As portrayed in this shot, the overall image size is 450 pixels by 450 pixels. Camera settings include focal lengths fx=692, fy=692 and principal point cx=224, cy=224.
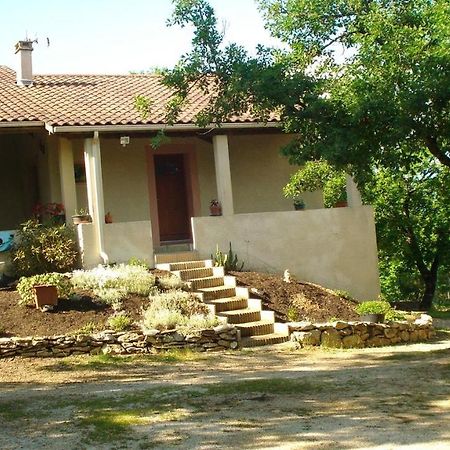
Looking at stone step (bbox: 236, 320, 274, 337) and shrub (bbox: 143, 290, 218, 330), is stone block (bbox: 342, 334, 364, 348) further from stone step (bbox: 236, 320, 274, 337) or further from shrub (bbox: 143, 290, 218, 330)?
shrub (bbox: 143, 290, 218, 330)

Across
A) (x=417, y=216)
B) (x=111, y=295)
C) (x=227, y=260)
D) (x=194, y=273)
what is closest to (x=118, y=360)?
(x=111, y=295)

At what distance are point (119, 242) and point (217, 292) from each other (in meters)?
2.70

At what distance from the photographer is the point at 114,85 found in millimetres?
19531

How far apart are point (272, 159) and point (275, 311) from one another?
20.7 feet

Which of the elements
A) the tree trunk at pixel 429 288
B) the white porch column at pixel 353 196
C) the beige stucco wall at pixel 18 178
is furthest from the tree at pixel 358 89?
the tree trunk at pixel 429 288

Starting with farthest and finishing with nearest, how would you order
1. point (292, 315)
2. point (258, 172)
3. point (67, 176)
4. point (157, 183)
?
point (258, 172) < point (157, 183) < point (67, 176) < point (292, 315)

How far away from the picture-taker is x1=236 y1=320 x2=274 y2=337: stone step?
12461 mm

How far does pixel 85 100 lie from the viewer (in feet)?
56.8

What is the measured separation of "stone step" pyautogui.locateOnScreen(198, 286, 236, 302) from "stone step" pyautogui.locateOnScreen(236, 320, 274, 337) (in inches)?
43.4

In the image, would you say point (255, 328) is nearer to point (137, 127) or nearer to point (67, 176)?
point (137, 127)

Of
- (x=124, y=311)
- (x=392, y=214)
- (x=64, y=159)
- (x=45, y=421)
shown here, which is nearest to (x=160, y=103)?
(x=64, y=159)

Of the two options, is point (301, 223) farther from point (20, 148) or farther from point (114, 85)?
point (20, 148)

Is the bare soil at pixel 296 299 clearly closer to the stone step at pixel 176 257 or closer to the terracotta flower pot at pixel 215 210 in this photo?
the stone step at pixel 176 257

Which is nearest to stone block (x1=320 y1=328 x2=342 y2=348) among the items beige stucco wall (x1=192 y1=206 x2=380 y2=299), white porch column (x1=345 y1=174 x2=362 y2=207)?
beige stucco wall (x1=192 y1=206 x2=380 y2=299)
